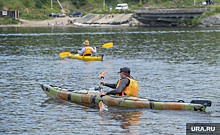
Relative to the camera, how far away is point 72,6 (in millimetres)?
121938

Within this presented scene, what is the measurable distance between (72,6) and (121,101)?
367ft

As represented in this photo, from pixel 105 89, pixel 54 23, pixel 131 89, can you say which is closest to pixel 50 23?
pixel 54 23

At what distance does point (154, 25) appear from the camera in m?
98.2

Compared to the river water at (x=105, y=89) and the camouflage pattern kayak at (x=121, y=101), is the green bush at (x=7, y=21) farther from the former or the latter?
the camouflage pattern kayak at (x=121, y=101)

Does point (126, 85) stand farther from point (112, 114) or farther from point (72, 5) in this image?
point (72, 5)

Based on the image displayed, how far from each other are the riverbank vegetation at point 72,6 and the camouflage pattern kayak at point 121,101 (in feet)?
294

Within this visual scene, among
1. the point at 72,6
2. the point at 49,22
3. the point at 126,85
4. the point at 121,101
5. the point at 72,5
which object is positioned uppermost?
the point at 72,5

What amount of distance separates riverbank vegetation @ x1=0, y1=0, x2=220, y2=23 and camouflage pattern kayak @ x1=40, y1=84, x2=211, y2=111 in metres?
89.5

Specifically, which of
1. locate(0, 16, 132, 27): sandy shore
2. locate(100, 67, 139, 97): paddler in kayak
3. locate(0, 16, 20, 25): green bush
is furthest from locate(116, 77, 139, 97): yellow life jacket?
locate(0, 16, 20, 25): green bush

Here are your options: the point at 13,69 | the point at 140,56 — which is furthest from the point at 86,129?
the point at 140,56

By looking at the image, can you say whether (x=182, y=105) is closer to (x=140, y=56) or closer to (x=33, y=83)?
(x=33, y=83)

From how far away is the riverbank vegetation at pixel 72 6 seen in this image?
349ft

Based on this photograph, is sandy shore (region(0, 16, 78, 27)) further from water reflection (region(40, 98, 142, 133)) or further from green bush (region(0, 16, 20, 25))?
water reflection (region(40, 98, 142, 133))

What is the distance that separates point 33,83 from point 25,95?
9.57ft
